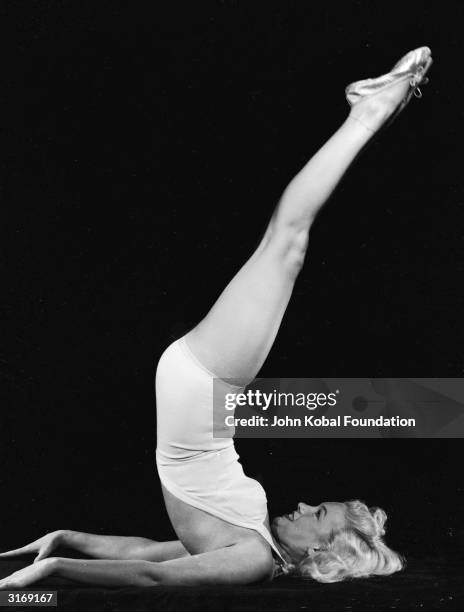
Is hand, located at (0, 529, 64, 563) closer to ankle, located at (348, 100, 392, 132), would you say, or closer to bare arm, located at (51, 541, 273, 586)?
bare arm, located at (51, 541, 273, 586)

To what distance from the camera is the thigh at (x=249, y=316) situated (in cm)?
324

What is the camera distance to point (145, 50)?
3975mm

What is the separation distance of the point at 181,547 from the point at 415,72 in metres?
2.20

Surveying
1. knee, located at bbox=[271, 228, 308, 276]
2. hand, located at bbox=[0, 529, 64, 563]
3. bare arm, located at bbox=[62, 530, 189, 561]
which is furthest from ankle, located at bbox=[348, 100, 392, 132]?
hand, located at bbox=[0, 529, 64, 563]

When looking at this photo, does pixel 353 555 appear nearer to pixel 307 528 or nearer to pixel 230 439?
pixel 307 528

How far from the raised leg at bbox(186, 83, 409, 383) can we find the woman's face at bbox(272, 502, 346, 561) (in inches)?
26.5

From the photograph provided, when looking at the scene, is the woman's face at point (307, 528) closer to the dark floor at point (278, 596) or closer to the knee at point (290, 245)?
the dark floor at point (278, 596)

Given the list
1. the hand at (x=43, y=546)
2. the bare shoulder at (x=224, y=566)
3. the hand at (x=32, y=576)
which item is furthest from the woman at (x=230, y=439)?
the hand at (x=43, y=546)

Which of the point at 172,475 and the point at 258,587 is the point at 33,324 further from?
the point at 258,587

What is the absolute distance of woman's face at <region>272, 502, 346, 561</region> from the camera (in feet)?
11.3

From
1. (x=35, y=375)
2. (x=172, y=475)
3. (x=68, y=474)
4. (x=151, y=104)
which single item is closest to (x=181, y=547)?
(x=172, y=475)

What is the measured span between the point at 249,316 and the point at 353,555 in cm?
107

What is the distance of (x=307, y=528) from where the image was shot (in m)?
3.46

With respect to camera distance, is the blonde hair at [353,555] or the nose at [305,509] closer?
the blonde hair at [353,555]
